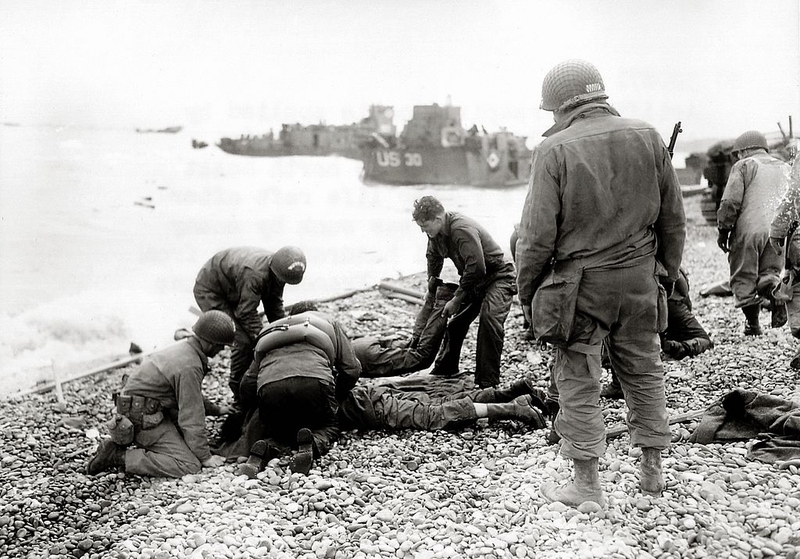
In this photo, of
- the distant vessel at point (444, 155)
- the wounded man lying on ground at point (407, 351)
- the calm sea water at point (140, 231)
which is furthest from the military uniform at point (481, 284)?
the distant vessel at point (444, 155)


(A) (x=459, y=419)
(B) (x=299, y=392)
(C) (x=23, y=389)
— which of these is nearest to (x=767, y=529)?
(A) (x=459, y=419)

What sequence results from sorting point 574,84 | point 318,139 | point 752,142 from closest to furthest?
point 574,84 → point 752,142 → point 318,139

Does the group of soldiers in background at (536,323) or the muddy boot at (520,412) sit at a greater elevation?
the group of soldiers in background at (536,323)

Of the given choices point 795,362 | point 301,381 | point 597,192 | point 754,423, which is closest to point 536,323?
point 597,192

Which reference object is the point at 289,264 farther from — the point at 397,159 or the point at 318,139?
the point at 397,159

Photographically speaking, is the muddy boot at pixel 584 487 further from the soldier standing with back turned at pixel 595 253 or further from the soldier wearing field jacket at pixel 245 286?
the soldier wearing field jacket at pixel 245 286

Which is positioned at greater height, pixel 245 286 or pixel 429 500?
pixel 245 286

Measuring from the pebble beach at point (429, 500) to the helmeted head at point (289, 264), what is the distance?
132 centimetres

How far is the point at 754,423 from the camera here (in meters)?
3.79

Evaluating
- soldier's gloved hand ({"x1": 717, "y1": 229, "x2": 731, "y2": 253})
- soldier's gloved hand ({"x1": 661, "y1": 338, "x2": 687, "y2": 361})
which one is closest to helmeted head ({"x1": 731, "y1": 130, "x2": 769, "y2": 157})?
soldier's gloved hand ({"x1": 717, "y1": 229, "x2": 731, "y2": 253})

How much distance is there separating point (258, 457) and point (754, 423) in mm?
2950

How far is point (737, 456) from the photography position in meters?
3.57

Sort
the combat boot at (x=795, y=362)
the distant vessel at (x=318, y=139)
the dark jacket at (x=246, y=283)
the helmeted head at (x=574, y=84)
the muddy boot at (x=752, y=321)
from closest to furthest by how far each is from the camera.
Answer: the helmeted head at (x=574, y=84) → the combat boot at (x=795, y=362) → the dark jacket at (x=246, y=283) → the muddy boot at (x=752, y=321) → the distant vessel at (x=318, y=139)

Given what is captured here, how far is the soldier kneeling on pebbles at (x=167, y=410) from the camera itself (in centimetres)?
446
